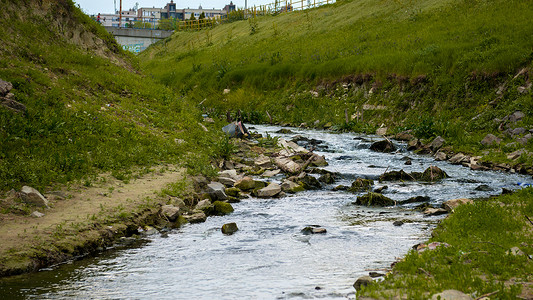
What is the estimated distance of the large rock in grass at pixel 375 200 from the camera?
11797 mm

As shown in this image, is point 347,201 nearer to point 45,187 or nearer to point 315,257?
point 315,257

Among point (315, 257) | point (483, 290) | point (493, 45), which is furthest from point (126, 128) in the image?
point (493, 45)

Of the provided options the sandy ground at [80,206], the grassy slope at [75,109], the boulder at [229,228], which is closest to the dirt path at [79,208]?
the sandy ground at [80,206]

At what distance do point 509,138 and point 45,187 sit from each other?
49.0 ft

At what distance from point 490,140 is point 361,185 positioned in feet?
22.6

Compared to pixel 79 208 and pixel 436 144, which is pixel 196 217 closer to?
pixel 79 208

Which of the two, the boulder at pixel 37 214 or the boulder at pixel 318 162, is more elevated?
the boulder at pixel 37 214

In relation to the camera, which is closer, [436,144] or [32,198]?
[32,198]

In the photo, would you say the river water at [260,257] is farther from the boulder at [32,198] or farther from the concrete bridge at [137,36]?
the concrete bridge at [137,36]

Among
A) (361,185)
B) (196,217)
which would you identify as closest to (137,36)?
(361,185)

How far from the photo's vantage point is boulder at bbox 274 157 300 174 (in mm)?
15575

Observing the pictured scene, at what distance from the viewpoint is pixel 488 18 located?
93.8ft

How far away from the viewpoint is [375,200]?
38.9 feet

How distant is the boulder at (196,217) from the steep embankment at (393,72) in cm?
1005
